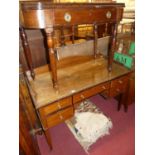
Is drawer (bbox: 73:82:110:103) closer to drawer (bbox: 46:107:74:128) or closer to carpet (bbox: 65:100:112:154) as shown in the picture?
drawer (bbox: 46:107:74:128)

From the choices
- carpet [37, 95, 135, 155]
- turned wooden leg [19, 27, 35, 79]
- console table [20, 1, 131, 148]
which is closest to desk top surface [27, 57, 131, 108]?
console table [20, 1, 131, 148]

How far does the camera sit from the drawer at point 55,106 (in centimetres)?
113

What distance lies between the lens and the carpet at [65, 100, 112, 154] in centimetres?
148

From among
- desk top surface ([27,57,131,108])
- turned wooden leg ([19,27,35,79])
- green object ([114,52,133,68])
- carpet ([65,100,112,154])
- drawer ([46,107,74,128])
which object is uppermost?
turned wooden leg ([19,27,35,79])

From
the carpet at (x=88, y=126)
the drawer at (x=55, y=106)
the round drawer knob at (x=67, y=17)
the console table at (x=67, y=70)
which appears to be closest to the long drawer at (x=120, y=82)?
the console table at (x=67, y=70)

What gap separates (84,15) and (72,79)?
0.62 meters

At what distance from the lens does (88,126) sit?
5.02 feet

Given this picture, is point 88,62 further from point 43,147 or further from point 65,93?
point 43,147

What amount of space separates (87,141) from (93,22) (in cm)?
120

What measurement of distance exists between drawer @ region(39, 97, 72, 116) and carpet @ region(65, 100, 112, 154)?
447 mm

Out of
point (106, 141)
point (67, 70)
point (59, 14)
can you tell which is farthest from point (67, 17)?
point (106, 141)

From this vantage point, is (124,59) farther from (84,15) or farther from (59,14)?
(59,14)

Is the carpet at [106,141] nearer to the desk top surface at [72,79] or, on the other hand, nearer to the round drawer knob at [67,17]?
the desk top surface at [72,79]
